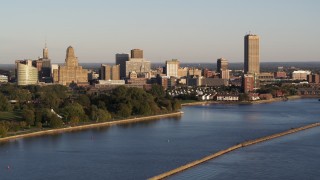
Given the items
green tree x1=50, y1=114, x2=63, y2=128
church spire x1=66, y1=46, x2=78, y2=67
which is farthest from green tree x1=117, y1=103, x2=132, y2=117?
church spire x1=66, y1=46, x2=78, y2=67

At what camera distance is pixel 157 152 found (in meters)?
11.1

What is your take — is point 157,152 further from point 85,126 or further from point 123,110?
point 123,110

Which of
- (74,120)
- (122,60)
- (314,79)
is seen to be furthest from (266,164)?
(122,60)

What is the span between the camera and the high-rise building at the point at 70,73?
124ft

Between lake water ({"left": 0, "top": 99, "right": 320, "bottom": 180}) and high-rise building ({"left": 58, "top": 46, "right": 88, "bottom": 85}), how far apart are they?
22.2 meters

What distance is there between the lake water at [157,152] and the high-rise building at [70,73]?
73.0 ft

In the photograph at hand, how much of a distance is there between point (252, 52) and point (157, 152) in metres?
40.6

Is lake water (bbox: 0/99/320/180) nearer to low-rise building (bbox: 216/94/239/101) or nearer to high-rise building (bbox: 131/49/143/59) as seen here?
low-rise building (bbox: 216/94/239/101)

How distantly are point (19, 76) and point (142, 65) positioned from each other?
37.2ft

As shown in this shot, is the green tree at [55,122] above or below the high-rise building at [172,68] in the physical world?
below

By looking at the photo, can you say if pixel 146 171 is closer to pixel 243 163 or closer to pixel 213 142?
pixel 243 163

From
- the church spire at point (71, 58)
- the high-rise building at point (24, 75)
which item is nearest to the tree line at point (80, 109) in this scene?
the high-rise building at point (24, 75)

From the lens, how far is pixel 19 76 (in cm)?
3569

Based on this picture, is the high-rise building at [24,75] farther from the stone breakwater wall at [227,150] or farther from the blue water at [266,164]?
the blue water at [266,164]
